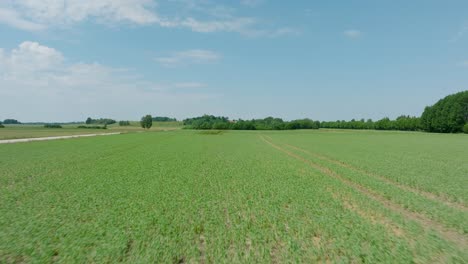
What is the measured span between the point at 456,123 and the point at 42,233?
11751 cm

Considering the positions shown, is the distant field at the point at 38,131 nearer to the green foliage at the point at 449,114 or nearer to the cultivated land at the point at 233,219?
the cultivated land at the point at 233,219

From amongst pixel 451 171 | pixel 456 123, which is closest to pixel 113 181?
pixel 451 171

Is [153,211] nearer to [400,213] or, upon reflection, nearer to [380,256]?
[380,256]

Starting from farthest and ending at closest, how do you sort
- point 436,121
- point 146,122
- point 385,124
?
point 146,122 → point 385,124 → point 436,121

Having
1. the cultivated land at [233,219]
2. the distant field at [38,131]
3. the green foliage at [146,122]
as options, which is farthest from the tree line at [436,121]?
the cultivated land at [233,219]

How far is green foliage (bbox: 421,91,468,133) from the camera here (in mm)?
86812

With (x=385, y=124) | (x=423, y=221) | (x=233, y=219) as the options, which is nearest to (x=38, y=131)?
(x=233, y=219)

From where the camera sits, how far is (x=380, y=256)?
5535 mm

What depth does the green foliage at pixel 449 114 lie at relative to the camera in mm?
86812

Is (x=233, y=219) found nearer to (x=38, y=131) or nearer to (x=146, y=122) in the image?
(x=38, y=131)

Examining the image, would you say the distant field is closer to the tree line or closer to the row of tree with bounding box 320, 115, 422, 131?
the tree line

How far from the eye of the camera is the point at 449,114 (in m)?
88.5

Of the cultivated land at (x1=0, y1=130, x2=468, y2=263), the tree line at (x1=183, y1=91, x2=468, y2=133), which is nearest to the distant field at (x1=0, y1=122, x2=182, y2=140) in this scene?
the tree line at (x1=183, y1=91, x2=468, y2=133)

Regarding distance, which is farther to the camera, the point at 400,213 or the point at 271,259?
the point at 400,213
